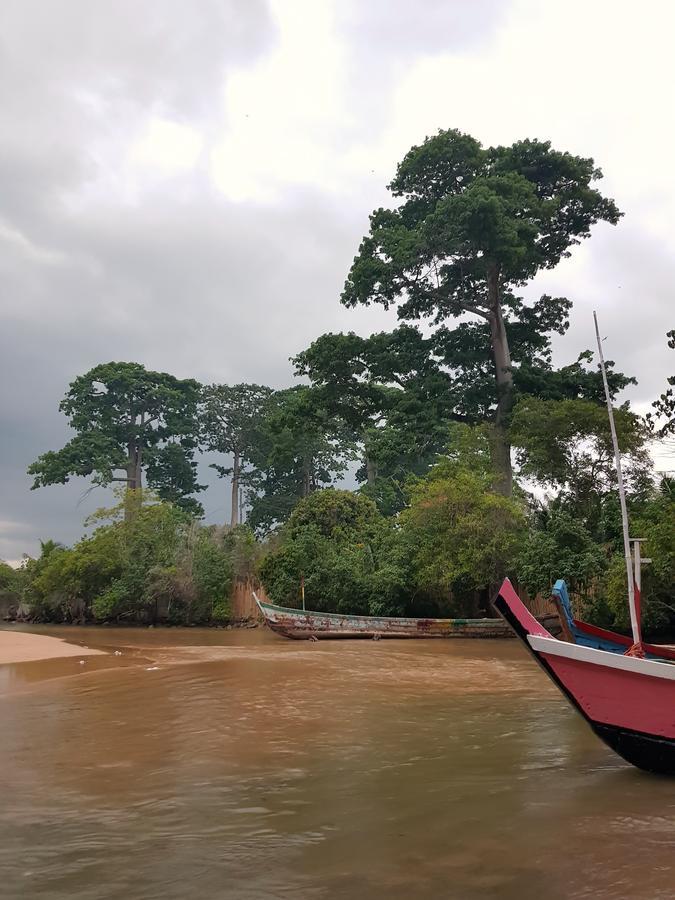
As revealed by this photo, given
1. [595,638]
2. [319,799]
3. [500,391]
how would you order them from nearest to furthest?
[319,799]
[595,638]
[500,391]

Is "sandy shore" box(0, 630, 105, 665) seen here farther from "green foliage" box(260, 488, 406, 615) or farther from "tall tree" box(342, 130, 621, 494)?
"tall tree" box(342, 130, 621, 494)

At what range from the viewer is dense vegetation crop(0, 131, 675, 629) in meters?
20.4

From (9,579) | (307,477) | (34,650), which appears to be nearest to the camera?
(34,650)

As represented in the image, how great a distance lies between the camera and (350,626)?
2075 centimetres

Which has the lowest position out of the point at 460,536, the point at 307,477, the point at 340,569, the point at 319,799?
the point at 319,799

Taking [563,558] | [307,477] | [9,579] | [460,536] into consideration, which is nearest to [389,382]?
[460,536]

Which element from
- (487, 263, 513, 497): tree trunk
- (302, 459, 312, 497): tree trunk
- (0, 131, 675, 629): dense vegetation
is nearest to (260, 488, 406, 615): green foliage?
(0, 131, 675, 629): dense vegetation

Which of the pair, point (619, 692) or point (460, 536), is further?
A: point (460, 536)

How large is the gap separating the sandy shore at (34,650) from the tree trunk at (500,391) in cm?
1349

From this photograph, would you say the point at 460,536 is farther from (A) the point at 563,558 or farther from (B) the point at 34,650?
(B) the point at 34,650

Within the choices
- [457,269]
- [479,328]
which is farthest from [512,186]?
[479,328]

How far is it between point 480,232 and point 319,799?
2278cm

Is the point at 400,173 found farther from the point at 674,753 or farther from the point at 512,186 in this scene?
the point at 674,753

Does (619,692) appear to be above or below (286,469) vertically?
below
